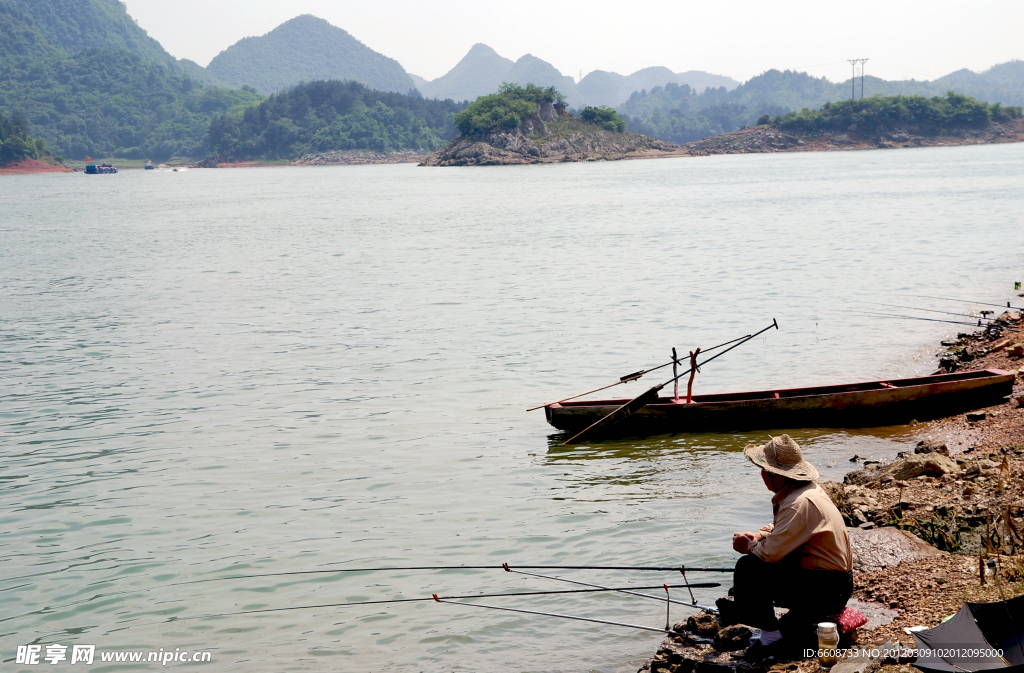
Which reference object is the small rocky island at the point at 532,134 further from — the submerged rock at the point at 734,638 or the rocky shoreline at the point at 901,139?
the submerged rock at the point at 734,638

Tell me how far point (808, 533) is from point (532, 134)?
17797cm

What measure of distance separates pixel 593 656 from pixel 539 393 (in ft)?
30.9

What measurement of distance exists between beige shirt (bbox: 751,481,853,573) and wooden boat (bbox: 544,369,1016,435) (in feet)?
24.5

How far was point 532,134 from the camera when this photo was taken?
586ft

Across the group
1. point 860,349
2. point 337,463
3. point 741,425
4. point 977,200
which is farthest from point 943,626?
point 977,200

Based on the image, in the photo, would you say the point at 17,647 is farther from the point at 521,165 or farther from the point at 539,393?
the point at 521,165

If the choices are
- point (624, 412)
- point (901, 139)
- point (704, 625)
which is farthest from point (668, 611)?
point (901, 139)

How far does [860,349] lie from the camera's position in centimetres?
1986

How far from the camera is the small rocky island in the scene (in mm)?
172625

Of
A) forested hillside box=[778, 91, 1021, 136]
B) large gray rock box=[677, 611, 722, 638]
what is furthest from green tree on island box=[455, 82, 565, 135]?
large gray rock box=[677, 611, 722, 638]

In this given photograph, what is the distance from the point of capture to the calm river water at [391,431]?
352 inches

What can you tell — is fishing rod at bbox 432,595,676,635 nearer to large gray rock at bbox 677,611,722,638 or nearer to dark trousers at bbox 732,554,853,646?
large gray rock at bbox 677,611,722,638

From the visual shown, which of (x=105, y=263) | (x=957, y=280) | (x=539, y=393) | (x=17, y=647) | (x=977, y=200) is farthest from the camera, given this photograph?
(x=977, y=200)

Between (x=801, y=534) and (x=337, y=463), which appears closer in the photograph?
(x=801, y=534)
